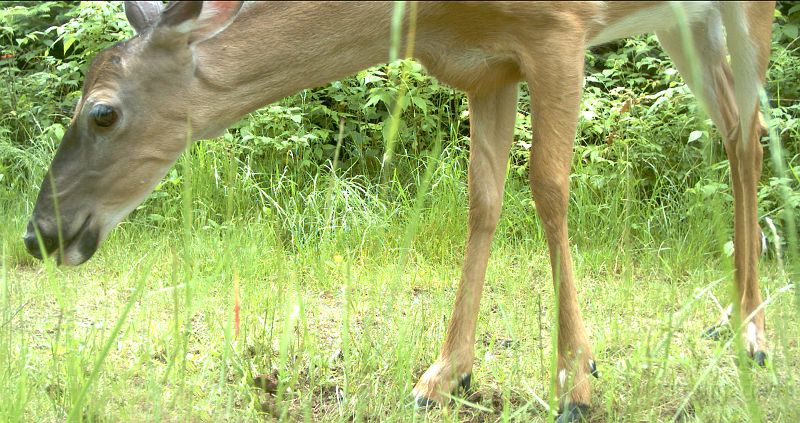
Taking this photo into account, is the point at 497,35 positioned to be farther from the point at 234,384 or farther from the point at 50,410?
the point at 50,410

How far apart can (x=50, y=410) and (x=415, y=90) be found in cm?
388

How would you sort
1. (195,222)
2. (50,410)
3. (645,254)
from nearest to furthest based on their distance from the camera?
(50,410) → (645,254) → (195,222)

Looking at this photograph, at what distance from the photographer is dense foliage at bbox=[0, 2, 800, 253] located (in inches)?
231

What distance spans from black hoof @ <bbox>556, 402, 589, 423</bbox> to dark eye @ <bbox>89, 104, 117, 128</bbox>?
5.65 ft

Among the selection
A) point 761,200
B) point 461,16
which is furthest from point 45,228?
point 761,200

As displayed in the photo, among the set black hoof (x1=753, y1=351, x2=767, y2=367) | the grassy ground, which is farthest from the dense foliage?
black hoof (x1=753, y1=351, x2=767, y2=367)

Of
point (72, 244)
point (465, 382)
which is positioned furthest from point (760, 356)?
point (72, 244)

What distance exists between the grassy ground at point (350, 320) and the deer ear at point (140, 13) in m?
0.82

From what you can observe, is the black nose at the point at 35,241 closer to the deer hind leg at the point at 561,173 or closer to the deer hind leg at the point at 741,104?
the deer hind leg at the point at 561,173

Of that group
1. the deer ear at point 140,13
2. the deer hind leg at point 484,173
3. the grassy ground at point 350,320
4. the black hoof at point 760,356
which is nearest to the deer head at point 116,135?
the deer ear at point 140,13

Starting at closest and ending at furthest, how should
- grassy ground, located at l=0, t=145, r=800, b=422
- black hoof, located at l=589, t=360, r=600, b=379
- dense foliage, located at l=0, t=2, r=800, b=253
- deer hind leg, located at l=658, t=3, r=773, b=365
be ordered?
grassy ground, located at l=0, t=145, r=800, b=422 → black hoof, located at l=589, t=360, r=600, b=379 → deer hind leg, located at l=658, t=3, r=773, b=365 → dense foliage, located at l=0, t=2, r=800, b=253

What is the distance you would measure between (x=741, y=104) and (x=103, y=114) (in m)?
2.64

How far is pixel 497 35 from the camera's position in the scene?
3.14 m

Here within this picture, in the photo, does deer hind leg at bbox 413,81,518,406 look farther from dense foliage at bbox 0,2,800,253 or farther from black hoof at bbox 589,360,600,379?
dense foliage at bbox 0,2,800,253
